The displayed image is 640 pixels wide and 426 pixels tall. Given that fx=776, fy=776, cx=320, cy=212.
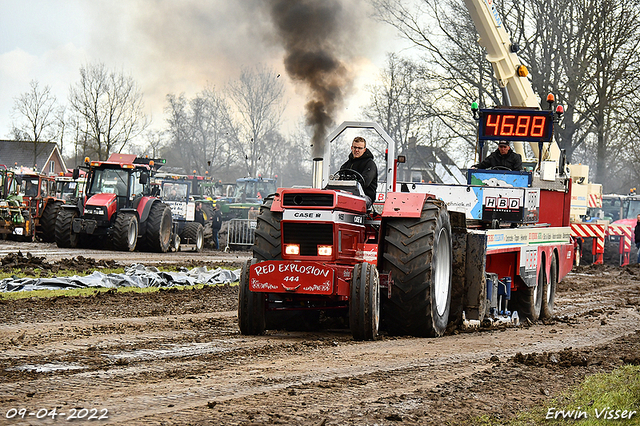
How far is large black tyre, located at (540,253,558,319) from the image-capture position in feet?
41.4

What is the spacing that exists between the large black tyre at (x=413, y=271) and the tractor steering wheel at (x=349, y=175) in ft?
2.42

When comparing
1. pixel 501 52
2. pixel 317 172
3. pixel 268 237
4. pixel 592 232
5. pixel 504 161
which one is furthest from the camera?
pixel 592 232

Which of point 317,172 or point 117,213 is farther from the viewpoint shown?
point 117,213

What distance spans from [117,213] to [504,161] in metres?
14.0

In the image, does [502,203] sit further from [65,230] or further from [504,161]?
[65,230]

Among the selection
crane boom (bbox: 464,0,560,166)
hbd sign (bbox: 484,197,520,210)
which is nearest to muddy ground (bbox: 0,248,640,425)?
hbd sign (bbox: 484,197,520,210)

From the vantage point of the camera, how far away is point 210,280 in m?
15.7

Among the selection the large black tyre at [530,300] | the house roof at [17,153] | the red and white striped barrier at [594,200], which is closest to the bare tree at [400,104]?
the red and white striped barrier at [594,200]

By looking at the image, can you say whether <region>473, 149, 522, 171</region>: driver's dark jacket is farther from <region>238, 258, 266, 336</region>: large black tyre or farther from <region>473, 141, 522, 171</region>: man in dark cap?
<region>238, 258, 266, 336</region>: large black tyre

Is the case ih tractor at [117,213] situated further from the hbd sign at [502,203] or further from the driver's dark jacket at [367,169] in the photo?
the driver's dark jacket at [367,169]

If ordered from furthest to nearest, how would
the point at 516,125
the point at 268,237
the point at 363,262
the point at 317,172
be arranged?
the point at 516,125, the point at 317,172, the point at 268,237, the point at 363,262

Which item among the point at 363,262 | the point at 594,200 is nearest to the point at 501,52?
the point at 594,200

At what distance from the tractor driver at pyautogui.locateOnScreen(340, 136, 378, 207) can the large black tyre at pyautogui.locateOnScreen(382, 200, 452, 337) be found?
2.33 feet

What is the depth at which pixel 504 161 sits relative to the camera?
1360 centimetres
